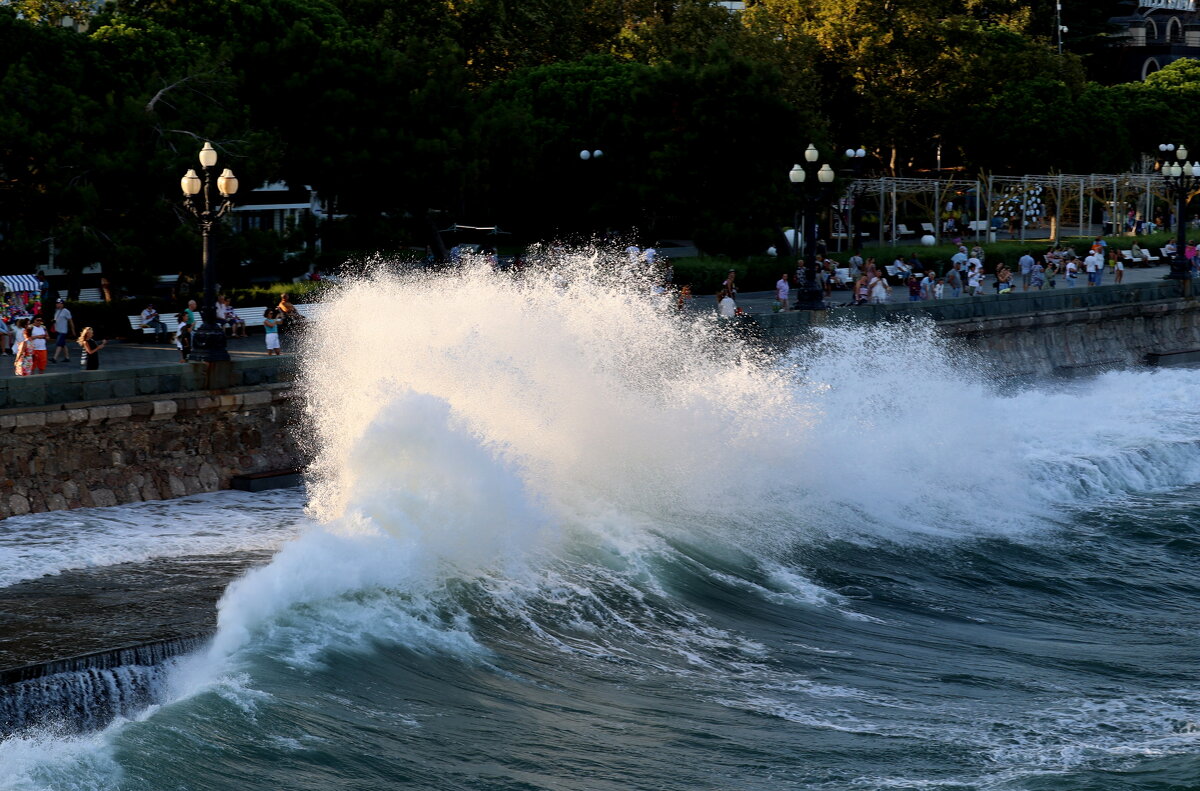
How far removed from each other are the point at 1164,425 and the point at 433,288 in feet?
48.5

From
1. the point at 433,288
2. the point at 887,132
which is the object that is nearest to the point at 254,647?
the point at 433,288

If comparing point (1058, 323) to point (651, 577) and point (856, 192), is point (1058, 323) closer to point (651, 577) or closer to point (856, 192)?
point (856, 192)

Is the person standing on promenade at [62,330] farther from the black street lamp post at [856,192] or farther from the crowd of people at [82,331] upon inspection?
the black street lamp post at [856,192]

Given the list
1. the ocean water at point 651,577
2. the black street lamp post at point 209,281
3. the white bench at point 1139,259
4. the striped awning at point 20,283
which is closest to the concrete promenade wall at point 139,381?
the black street lamp post at point 209,281

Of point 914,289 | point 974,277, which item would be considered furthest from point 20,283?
point 974,277

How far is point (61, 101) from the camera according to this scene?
29391 millimetres

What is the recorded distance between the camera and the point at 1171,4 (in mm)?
91688

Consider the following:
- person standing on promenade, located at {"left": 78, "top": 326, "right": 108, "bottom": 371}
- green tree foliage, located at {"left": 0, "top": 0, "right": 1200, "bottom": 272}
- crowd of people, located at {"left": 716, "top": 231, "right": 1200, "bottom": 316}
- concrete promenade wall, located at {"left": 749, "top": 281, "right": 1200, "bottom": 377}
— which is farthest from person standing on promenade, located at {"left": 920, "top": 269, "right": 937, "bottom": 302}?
person standing on promenade, located at {"left": 78, "top": 326, "right": 108, "bottom": 371}

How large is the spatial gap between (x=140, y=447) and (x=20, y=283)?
33.0 feet

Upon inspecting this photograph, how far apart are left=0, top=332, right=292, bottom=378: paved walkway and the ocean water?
2.47m

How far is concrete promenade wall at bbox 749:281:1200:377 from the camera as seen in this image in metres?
31.0

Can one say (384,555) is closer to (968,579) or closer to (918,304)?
(968,579)

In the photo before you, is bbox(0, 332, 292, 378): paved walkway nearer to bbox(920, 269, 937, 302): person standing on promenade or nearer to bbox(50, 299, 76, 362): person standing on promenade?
bbox(50, 299, 76, 362): person standing on promenade

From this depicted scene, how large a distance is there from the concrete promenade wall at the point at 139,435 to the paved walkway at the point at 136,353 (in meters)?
2.00
